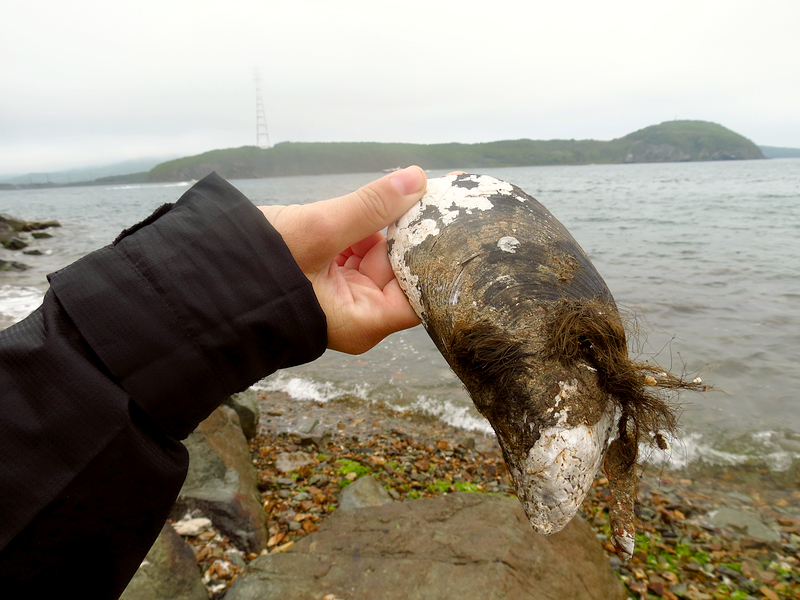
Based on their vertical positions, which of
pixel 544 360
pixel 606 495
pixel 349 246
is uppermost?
pixel 349 246

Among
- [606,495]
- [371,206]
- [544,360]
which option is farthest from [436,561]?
[606,495]

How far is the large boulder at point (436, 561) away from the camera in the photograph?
3.03 metres

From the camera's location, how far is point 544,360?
211 cm

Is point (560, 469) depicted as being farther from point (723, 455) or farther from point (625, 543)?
point (723, 455)

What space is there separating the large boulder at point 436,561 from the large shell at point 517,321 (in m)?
1.17

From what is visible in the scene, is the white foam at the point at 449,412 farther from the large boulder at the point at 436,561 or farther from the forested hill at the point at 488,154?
the forested hill at the point at 488,154

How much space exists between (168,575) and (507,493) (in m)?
3.40

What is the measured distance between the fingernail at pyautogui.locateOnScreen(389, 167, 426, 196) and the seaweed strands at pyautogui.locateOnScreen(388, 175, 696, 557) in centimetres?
35

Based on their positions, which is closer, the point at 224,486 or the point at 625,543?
the point at 625,543

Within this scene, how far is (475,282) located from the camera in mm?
2383

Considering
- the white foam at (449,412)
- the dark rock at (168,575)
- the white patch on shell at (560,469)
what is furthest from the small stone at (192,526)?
the white foam at (449,412)

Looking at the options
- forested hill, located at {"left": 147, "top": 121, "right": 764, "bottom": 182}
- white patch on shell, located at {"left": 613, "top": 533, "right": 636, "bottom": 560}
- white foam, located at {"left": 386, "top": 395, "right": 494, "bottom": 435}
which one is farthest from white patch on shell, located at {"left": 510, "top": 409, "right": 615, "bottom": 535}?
forested hill, located at {"left": 147, "top": 121, "right": 764, "bottom": 182}

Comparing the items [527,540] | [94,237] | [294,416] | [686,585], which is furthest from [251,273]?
[94,237]

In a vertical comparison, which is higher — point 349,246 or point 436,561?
point 349,246
